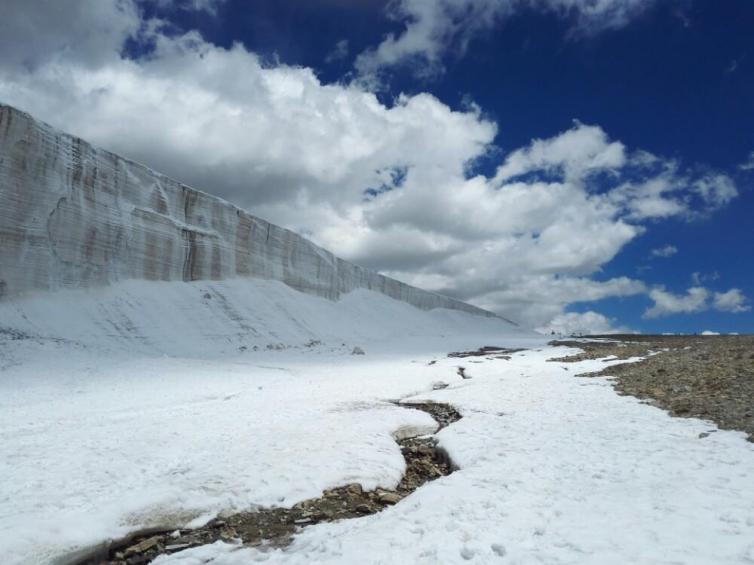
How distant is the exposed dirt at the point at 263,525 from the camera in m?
4.97

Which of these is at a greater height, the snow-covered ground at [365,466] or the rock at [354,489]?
the snow-covered ground at [365,466]

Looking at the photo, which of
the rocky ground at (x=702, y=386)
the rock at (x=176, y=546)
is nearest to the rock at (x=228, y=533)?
the rock at (x=176, y=546)

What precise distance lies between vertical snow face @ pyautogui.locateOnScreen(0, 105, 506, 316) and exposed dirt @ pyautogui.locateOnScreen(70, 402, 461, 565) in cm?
2208

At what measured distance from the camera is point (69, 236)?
83.3 feet

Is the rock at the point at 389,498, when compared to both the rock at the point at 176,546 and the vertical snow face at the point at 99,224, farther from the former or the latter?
the vertical snow face at the point at 99,224

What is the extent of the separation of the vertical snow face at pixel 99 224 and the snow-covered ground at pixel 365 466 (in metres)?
7.92

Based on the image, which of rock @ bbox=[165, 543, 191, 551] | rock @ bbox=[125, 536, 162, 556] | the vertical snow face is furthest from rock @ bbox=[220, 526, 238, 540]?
the vertical snow face

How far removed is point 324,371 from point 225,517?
1534 cm

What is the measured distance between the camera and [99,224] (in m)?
27.1

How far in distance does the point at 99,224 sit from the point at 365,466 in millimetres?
25858

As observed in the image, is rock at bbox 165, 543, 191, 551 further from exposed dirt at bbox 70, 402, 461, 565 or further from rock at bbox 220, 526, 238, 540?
rock at bbox 220, 526, 238, 540

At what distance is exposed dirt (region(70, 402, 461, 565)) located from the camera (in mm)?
4967

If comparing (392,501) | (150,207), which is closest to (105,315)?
(150,207)

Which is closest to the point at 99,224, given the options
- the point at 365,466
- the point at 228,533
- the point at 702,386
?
the point at 365,466
